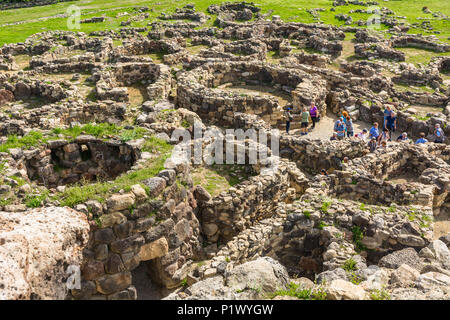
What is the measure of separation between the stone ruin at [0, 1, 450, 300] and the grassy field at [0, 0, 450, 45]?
834 inches

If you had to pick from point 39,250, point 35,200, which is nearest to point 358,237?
point 39,250

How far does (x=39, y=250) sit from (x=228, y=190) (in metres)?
8.07

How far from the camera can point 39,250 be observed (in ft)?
29.7

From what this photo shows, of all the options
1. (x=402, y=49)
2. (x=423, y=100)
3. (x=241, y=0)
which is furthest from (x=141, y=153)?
(x=241, y=0)

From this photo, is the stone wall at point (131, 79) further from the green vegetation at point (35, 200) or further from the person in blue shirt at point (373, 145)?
the green vegetation at point (35, 200)

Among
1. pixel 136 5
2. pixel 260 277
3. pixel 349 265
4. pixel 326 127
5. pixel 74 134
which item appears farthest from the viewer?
pixel 136 5

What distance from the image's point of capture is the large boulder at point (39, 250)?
A: 789 centimetres

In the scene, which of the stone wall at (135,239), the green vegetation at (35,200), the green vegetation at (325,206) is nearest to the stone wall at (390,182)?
the green vegetation at (325,206)

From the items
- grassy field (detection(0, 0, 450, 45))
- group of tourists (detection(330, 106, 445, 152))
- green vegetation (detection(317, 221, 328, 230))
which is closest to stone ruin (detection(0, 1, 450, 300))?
green vegetation (detection(317, 221, 328, 230))

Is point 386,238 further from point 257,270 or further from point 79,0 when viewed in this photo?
point 79,0

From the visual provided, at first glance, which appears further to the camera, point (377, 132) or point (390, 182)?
point (377, 132)

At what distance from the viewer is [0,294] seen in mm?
7234

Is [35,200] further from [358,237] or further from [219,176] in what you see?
[358,237]

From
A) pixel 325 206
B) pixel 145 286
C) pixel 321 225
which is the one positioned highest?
pixel 325 206
